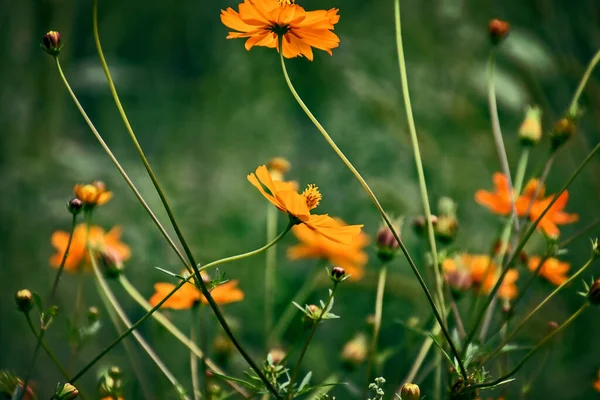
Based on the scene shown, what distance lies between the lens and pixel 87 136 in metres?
1.53

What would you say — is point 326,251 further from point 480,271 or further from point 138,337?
point 138,337

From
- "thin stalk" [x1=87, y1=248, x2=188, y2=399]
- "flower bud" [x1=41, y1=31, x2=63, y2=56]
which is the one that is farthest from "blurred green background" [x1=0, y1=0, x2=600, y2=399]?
"flower bud" [x1=41, y1=31, x2=63, y2=56]

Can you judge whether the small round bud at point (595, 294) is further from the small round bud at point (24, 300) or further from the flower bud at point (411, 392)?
A: the small round bud at point (24, 300)

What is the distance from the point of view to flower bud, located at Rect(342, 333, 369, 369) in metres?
0.55

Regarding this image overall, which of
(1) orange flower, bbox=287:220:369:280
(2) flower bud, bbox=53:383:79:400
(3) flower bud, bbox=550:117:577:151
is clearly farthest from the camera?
(1) orange flower, bbox=287:220:369:280

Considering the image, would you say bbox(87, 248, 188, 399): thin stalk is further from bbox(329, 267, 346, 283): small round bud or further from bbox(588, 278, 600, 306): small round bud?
bbox(588, 278, 600, 306): small round bud

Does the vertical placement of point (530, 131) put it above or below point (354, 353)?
above

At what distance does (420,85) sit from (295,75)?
296 mm

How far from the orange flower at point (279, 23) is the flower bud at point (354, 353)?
24 cm

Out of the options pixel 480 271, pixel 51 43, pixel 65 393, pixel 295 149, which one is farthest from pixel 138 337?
pixel 295 149

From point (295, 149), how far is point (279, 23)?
896mm

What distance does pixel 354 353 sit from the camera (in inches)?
21.7

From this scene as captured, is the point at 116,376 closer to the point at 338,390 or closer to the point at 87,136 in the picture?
the point at 338,390

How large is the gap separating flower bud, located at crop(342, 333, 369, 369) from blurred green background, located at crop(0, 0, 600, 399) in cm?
24
